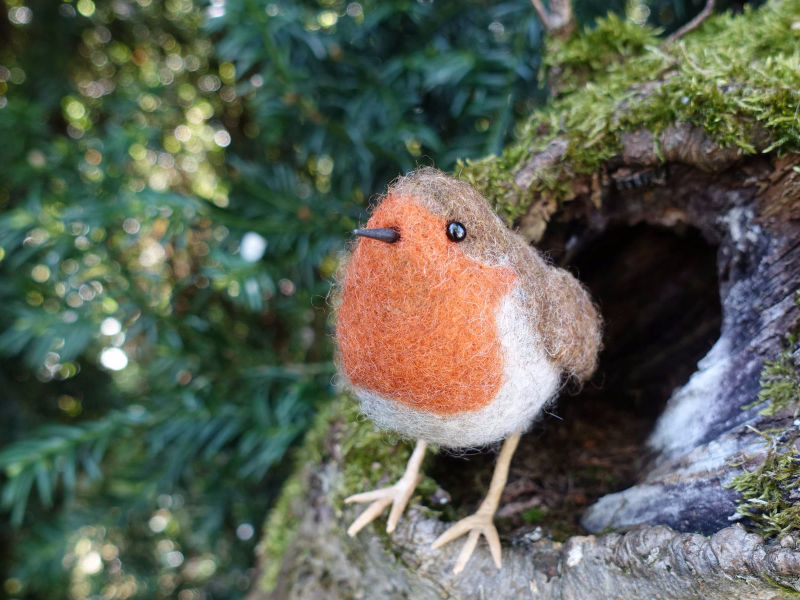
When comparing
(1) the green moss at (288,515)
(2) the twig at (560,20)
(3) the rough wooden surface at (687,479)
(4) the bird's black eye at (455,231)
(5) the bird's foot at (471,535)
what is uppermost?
(2) the twig at (560,20)

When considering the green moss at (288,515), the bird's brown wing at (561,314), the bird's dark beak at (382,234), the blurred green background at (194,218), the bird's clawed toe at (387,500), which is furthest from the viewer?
the blurred green background at (194,218)

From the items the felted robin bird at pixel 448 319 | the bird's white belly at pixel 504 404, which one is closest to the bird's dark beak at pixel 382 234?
the felted robin bird at pixel 448 319

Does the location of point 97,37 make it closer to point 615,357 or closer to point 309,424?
point 309,424

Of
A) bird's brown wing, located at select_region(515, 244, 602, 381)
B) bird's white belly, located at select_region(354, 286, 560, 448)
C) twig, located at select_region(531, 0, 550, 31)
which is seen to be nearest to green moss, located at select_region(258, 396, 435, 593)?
bird's white belly, located at select_region(354, 286, 560, 448)

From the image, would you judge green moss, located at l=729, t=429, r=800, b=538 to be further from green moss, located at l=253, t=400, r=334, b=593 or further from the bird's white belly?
green moss, located at l=253, t=400, r=334, b=593

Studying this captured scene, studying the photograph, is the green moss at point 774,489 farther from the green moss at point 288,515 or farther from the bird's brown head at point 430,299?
the green moss at point 288,515

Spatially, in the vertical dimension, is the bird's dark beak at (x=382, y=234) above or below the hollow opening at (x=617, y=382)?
above
